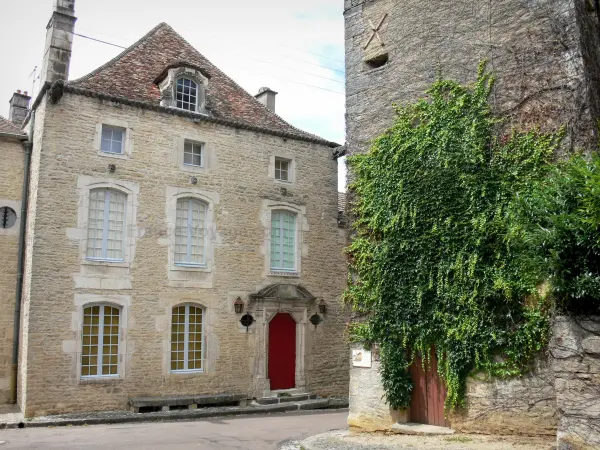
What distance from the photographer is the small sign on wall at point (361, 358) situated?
33.1 ft

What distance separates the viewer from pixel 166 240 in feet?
47.8

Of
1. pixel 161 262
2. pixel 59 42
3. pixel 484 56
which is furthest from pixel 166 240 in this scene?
pixel 484 56

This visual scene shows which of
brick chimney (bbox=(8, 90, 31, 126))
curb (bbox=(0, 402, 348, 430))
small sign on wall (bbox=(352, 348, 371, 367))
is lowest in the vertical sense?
curb (bbox=(0, 402, 348, 430))

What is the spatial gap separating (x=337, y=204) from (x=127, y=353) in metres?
7.32

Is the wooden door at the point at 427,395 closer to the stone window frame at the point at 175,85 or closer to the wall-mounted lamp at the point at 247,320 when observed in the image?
the wall-mounted lamp at the point at 247,320

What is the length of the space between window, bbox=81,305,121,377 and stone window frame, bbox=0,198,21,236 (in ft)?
8.50

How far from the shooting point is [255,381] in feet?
50.2

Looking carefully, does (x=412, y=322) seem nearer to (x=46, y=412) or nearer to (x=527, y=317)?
(x=527, y=317)

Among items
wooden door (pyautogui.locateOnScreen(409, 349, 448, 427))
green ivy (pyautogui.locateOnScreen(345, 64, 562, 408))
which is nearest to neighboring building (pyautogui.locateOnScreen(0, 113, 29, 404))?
green ivy (pyautogui.locateOnScreen(345, 64, 562, 408))

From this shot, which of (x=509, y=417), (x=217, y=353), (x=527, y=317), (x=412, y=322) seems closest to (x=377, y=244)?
(x=412, y=322)

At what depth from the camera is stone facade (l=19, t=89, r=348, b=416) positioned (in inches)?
513

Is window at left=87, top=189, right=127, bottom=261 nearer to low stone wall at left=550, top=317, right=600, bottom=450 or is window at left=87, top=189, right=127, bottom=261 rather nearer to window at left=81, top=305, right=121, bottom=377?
window at left=81, top=305, right=121, bottom=377

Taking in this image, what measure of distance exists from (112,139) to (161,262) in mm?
3171

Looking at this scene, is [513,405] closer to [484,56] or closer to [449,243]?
[449,243]
